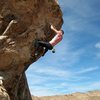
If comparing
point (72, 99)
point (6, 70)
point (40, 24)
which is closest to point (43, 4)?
point (40, 24)

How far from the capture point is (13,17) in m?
21.4

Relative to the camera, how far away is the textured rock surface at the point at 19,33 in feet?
68.2

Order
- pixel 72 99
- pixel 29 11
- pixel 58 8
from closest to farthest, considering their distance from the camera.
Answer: pixel 29 11, pixel 58 8, pixel 72 99

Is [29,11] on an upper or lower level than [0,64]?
upper

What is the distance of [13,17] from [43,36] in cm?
329

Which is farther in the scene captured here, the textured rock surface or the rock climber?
the textured rock surface

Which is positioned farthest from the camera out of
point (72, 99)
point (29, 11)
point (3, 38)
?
point (72, 99)

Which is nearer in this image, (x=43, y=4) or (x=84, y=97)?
(x=43, y=4)

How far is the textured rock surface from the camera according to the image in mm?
20781

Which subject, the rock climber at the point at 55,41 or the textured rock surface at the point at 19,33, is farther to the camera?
the textured rock surface at the point at 19,33

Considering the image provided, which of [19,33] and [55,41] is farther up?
[19,33]

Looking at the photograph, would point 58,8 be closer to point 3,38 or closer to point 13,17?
point 13,17

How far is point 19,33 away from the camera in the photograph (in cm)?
2152

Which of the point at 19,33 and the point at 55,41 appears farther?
the point at 19,33
